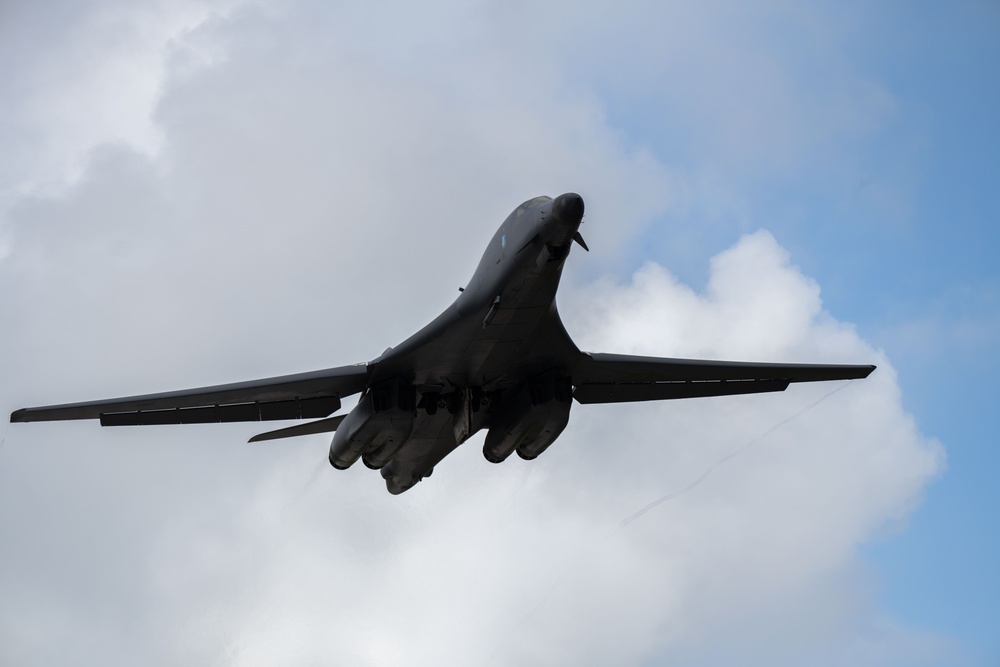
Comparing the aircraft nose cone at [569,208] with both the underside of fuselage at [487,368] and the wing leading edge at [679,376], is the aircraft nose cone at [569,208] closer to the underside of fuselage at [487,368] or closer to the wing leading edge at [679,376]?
the underside of fuselage at [487,368]

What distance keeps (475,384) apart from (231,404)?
6567 mm

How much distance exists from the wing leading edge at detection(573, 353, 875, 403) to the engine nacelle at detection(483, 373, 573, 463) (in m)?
1.09

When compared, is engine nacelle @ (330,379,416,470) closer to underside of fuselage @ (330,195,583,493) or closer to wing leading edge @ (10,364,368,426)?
underside of fuselage @ (330,195,583,493)

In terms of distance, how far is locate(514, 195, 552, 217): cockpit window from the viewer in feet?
72.1

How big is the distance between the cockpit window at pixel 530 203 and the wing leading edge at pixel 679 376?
5.91m

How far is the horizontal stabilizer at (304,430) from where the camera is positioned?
2827 cm

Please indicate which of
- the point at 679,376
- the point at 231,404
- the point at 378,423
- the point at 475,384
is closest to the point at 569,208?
the point at 475,384

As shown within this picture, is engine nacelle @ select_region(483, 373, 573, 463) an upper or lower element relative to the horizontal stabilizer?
upper

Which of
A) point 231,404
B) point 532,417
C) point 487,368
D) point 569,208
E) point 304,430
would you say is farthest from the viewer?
point 304,430

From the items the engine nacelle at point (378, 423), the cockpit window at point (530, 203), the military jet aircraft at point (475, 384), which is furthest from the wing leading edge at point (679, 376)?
the cockpit window at point (530, 203)

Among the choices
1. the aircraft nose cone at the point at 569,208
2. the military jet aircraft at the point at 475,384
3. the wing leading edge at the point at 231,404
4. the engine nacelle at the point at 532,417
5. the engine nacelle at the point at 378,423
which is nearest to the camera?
the aircraft nose cone at the point at 569,208

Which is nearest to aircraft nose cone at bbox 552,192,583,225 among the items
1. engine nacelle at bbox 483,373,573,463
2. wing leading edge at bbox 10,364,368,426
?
engine nacelle at bbox 483,373,573,463

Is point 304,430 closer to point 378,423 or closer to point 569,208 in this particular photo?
point 378,423

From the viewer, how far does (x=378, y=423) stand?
1005 inches
